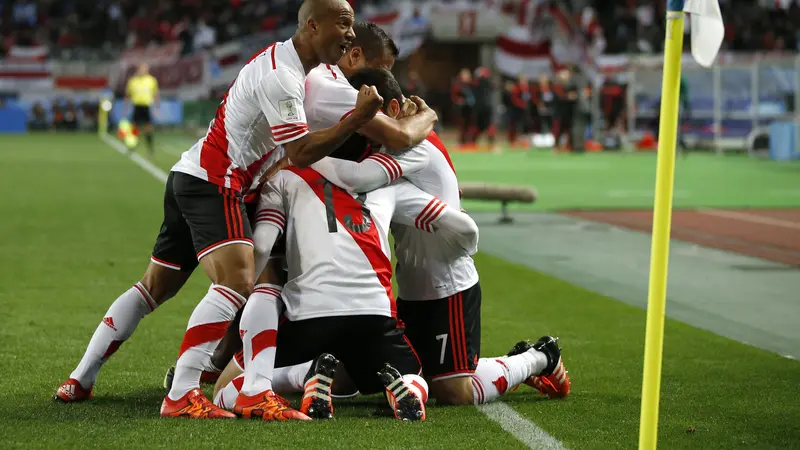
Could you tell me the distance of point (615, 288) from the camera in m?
9.62

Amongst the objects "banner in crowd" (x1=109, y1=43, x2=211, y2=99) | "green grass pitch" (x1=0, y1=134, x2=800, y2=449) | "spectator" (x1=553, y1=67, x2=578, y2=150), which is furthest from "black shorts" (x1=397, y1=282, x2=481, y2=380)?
"banner in crowd" (x1=109, y1=43, x2=211, y2=99)

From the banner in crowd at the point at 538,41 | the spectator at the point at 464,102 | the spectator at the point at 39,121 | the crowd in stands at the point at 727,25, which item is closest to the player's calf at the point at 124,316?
the spectator at the point at 464,102

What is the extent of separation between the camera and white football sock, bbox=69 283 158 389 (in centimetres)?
561

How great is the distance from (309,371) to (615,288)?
4.84m

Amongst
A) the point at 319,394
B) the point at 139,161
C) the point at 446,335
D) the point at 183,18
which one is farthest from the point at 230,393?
the point at 183,18

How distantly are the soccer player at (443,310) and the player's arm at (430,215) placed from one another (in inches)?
3.5

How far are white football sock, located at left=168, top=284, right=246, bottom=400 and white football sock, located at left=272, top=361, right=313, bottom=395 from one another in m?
0.55

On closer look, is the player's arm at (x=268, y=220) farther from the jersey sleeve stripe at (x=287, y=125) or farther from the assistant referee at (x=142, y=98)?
the assistant referee at (x=142, y=98)

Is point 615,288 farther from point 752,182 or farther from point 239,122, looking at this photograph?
point 752,182

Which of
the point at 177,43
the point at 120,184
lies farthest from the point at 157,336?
the point at 177,43

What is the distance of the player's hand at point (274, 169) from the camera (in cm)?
538

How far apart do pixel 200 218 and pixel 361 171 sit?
70cm

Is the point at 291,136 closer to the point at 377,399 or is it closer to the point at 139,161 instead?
the point at 377,399

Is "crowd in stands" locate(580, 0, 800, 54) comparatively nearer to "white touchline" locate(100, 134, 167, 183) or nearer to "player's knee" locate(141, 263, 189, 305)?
"white touchline" locate(100, 134, 167, 183)
